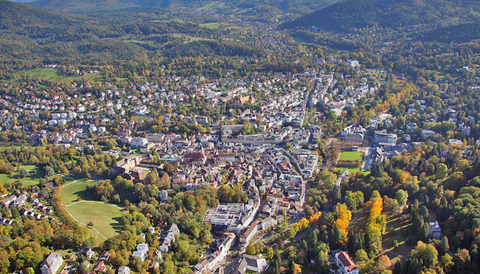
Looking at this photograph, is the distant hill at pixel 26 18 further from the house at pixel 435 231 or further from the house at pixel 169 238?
the house at pixel 435 231

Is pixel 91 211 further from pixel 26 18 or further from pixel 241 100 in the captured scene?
pixel 26 18

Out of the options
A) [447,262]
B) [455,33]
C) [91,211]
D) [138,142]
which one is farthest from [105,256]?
[455,33]

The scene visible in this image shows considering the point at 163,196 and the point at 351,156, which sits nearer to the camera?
the point at 163,196

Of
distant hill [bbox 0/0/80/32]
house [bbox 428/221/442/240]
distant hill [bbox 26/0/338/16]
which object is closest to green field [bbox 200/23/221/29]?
distant hill [bbox 26/0/338/16]

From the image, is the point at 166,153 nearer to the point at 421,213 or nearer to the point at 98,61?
the point at 421,213

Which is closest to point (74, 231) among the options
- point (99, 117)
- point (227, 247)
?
point (227, 247)

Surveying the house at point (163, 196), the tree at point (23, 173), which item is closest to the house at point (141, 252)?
the house at point (163, 196)
